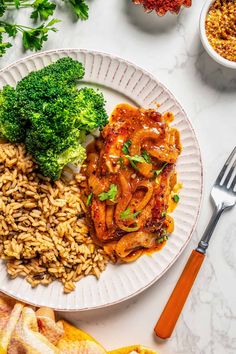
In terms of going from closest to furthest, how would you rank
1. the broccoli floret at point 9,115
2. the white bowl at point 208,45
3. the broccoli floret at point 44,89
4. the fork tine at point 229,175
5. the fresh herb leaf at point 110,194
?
the broccoli floret at point 44,89, the broccoli floret at point 9,115, the fresh herb leaf at point 110,194, the white bowl at point 208,45, the fork tine at point 229,175

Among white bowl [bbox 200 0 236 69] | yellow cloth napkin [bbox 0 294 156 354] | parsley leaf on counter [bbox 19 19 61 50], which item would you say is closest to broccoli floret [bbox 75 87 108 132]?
parsley leaf on counter [bbox 19 19 61 50]

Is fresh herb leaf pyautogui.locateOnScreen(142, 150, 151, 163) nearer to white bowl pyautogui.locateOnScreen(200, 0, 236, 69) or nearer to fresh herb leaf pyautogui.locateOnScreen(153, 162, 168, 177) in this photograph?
fresh herb leaf pyautogui.locateOnScreen(153, 162, 168, 177)

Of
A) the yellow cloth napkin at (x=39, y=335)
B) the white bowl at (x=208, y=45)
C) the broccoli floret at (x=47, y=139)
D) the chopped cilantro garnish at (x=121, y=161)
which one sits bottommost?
the yellow cloth napkin at (x=39, y=335)

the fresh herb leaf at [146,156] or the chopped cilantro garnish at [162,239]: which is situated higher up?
the fresh herb leaf at [146,156]

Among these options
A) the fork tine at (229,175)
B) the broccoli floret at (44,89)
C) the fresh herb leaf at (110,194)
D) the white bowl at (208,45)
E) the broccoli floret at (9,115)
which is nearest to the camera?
the broccoli floret at (44,89)

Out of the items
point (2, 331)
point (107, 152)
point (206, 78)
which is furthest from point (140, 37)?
point (2, 331)

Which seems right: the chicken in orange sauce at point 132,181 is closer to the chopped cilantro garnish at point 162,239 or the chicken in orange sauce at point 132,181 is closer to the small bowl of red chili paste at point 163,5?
the chopped cilantro garnish at point 162,239

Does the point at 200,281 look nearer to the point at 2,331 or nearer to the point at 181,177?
the point at 181,177

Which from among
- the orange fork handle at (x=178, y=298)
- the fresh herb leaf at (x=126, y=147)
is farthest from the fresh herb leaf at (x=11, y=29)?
the orange fork handle at (x=178, y=298)
